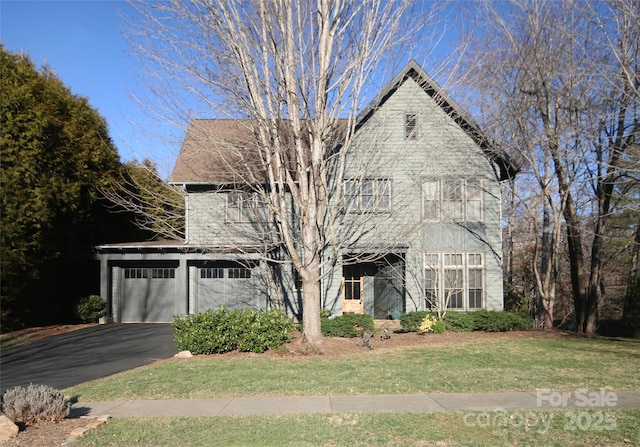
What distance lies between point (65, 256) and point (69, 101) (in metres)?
6.76

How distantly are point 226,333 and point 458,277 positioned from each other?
946 centimetres

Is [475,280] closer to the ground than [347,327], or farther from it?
farther from it

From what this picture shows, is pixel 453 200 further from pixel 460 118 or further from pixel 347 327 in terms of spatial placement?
pixel 347 327

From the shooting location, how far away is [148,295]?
67.8 feet

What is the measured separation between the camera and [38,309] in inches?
792

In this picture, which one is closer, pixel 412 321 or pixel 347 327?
pixel 347 327

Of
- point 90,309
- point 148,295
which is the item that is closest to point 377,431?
point 148,295

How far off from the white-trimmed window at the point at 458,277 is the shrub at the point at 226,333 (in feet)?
24.4

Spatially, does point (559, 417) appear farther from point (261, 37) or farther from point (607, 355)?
point (261, 37)

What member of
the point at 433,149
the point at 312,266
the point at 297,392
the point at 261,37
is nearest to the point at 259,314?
the point at 312,266

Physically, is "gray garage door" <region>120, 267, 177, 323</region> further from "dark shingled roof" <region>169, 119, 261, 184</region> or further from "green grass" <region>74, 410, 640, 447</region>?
"green grass" <region>74, 410, 640, 447</region>

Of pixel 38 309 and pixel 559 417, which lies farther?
pixel 38 309

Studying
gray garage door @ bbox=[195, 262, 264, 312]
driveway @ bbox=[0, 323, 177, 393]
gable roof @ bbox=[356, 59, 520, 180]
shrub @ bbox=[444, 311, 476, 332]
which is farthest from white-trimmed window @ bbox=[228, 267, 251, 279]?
shrub @ bbox=[444, 311, 476, 332]

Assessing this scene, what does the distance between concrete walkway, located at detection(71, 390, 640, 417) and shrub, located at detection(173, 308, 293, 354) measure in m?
4.14
